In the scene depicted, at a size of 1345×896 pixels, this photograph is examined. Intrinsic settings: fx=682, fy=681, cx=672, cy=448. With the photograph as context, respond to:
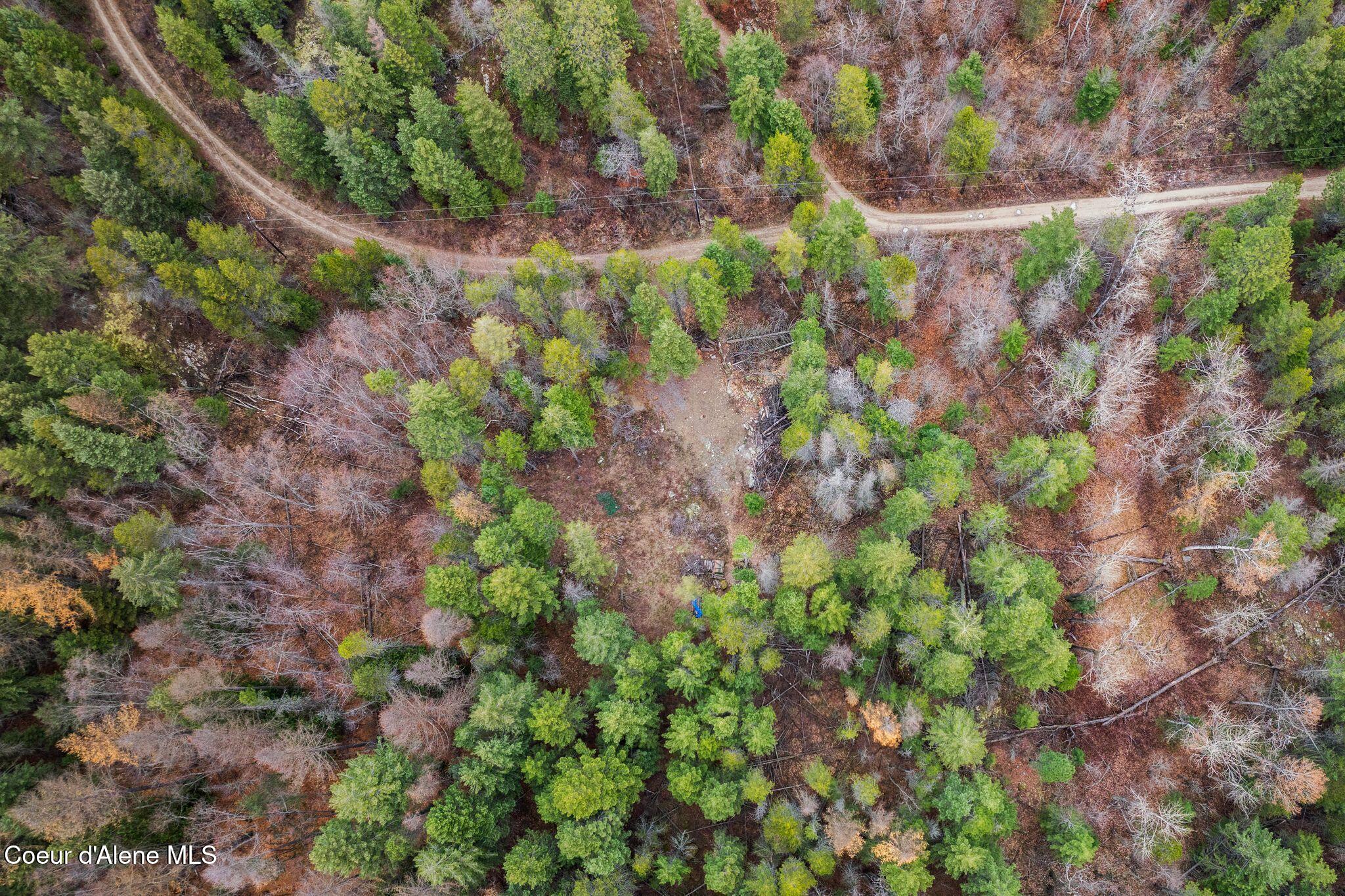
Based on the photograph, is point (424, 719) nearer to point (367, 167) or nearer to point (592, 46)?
point (367, 167)

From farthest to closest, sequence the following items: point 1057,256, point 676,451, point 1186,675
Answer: point 676,451 < point 1057,256 < point 1186,675

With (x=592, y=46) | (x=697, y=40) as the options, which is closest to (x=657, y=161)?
(x=592, y=46)

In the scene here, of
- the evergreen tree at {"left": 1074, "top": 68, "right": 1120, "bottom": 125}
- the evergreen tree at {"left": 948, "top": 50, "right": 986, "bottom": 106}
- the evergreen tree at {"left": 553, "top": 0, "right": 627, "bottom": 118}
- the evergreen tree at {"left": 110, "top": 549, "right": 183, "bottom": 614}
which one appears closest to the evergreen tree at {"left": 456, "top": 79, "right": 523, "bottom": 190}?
the evergreen tree at {"left": 553, "top": 0, "right": 627, "bottom": 118}

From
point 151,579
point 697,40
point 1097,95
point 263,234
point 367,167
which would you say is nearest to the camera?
point 151,579

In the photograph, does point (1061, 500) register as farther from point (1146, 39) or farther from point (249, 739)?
point (249, 739)

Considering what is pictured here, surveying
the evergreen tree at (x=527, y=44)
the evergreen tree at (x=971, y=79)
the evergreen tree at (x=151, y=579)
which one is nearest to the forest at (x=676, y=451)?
the evergreen tree at (x=151, y=579)

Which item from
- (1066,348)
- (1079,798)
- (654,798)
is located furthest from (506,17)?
(1079,798)

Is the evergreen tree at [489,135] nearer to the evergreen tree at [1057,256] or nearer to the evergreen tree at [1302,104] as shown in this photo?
the evergreen tree at [1057,256]
